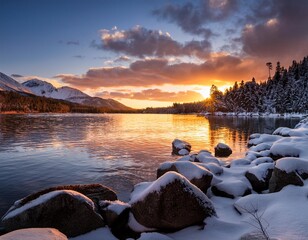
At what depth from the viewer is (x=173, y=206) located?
8.07 m

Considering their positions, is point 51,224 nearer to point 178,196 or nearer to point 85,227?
point 85,227

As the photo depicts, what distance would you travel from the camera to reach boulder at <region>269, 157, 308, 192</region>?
9.70 meters

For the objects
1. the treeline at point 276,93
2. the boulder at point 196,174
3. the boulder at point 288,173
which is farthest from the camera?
the treeline at point 276,93

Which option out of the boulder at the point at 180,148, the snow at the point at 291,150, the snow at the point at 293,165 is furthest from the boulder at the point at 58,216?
the boulder at the point at 180,148

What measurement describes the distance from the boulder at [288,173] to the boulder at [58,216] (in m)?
6.75

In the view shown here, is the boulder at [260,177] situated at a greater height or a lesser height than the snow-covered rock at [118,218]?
greater

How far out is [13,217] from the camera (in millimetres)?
8172

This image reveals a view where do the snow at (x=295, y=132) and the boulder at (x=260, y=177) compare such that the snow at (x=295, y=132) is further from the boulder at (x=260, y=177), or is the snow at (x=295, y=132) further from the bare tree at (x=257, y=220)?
the bare tree at (x=257, y=220)

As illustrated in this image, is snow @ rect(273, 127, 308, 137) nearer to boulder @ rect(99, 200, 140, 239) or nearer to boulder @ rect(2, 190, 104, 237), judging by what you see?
boulder @ rect(99, 200, 140, 239)

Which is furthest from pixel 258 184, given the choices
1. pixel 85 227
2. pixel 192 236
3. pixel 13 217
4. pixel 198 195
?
pixel 13 217

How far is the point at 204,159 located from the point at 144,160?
17.3 feet

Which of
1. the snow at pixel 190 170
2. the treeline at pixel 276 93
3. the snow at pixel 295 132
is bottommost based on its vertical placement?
the snow at pixel 190 170

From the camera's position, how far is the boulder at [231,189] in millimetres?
10547

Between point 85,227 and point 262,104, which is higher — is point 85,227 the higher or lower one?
the lower one
